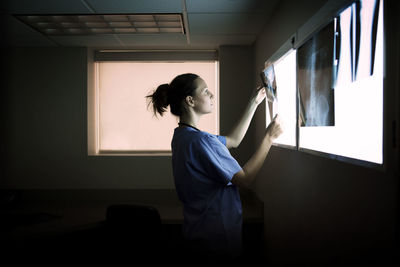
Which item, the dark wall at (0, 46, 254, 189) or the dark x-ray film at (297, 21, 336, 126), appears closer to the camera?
the dark x-ray film at (297, 21, 336, 126)

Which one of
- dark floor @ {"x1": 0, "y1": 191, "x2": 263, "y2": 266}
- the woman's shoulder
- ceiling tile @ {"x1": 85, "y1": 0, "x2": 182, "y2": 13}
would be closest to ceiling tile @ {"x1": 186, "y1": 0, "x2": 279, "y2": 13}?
ceiling tile @ {"x1": 85, "y1": 0, "x2": 182, "y2": 13}

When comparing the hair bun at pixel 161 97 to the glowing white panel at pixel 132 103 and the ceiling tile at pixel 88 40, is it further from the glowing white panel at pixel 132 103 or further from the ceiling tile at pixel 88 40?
the glowing white panel at pixel 132 103

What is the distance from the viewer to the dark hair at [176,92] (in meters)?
1.19

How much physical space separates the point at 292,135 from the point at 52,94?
2.66 m

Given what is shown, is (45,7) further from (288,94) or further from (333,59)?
(333,59)

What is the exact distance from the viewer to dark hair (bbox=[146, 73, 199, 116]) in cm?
119

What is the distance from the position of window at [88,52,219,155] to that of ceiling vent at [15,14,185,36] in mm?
603

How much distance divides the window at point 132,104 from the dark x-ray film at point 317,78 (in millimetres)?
1793

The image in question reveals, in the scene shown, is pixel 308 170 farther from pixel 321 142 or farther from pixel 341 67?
pixel 341 67

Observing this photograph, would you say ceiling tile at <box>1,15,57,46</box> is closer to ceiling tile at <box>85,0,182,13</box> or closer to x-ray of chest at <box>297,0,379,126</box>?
ceiling tile at <box>85,0,182,13</box>

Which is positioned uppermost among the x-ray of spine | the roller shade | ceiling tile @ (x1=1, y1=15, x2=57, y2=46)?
ceiling tile @ (x1=1, y1=15, x2=57, y2=46)

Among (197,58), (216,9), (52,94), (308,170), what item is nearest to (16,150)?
(52,94)

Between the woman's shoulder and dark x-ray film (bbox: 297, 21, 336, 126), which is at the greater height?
dark x-ray film (bbox: 297, 21, 336, 126)

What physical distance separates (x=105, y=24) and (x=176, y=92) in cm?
157
